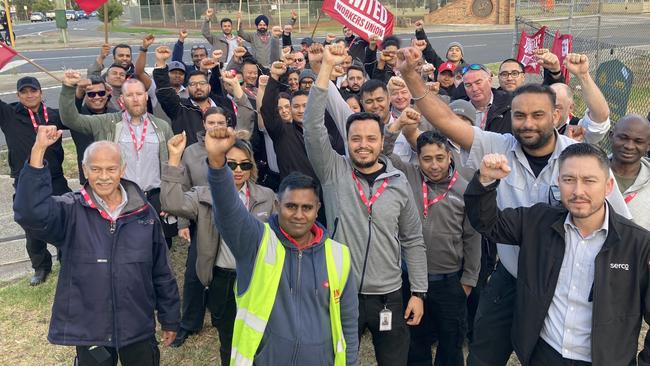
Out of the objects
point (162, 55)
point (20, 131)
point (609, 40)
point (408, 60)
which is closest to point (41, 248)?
point (20, 131)

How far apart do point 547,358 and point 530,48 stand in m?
8.17

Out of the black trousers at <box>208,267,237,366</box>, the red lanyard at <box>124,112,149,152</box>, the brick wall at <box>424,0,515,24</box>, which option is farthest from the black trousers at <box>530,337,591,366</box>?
the brick wall at <box>424,0,515,24</box>

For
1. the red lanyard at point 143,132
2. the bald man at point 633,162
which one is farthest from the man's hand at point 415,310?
the red lanyard at point 143,132

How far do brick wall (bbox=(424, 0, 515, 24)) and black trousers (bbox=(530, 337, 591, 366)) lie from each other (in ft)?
125

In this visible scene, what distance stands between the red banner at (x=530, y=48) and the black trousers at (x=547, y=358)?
773cm

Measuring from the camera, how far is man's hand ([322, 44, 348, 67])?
3.34m

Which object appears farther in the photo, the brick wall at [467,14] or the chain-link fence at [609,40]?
the brick wall at [467,14]

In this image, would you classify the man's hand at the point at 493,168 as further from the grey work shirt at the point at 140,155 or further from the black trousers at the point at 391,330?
the grey work shirt at the point at 140,155

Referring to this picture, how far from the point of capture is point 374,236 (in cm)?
345

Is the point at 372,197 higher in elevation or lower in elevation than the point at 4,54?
lower

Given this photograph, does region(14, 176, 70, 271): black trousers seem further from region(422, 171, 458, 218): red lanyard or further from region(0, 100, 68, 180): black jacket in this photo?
region(422, 171, 458, 218): red lanyard

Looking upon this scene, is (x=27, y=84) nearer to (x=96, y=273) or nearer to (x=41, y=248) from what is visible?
(x=41, y=248)

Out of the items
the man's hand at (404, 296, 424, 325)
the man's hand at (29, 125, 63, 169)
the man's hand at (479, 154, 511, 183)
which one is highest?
the man's hand at (29, 125, 63, 169)

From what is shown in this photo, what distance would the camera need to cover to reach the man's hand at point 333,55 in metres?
3.34
